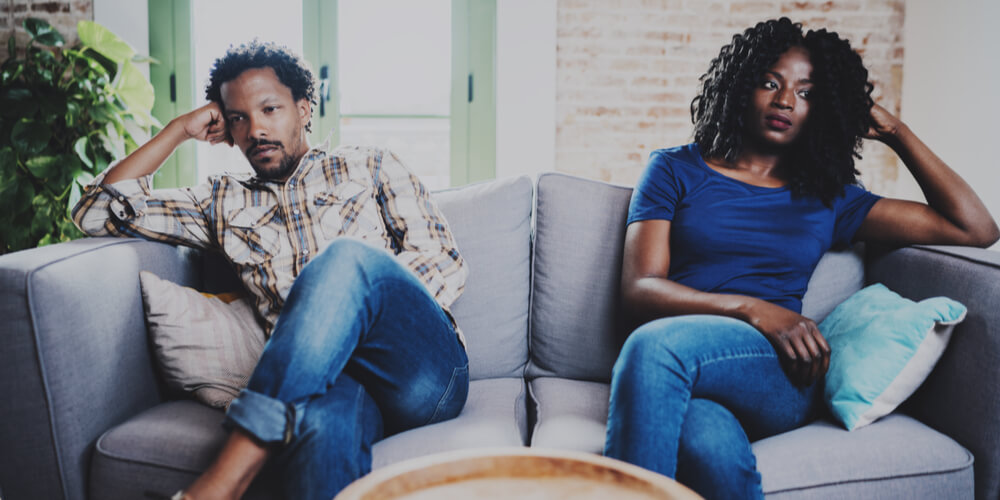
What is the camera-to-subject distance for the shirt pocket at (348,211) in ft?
4.83

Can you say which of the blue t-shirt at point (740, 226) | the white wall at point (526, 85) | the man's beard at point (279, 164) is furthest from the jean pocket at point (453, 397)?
the white wall at point (526, 85)

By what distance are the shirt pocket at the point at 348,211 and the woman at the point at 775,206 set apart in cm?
59

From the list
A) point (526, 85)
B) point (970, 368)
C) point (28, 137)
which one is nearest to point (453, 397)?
point (970, 368)

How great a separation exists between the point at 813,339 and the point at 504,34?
2.28 m

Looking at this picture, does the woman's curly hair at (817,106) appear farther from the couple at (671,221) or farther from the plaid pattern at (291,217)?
the plaid pattern at (291,217)

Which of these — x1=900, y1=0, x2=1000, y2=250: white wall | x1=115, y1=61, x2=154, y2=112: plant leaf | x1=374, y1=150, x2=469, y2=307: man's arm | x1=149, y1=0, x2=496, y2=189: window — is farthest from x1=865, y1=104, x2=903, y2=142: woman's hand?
x1=115, y1=61, x2=154, y2=112: plant leaf

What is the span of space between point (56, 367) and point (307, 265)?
52cm

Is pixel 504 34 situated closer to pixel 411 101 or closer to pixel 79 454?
pixel 411 101

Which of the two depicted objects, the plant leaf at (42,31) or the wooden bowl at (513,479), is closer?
the wooden bowl at (513,479)

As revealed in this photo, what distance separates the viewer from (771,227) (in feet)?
4.77

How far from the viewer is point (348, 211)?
Result: 1.48 meters

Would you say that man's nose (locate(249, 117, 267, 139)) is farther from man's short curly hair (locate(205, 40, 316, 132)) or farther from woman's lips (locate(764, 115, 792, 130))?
woman's lips (locate(764, 115, 792, 130))

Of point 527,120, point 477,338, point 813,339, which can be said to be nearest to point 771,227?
point 813,339

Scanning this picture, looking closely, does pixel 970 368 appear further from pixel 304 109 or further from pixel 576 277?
pixel 304 109
